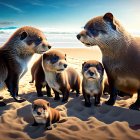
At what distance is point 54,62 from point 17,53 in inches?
33.2

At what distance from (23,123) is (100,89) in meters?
1.55

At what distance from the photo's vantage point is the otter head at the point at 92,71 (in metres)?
6.11

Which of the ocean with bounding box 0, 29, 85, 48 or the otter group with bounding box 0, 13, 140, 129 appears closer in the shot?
the otter group with bounding box 0, 13, 140, 129

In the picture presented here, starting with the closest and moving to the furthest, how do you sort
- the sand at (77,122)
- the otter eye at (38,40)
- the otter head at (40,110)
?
the sand at (77,122), the otter head at (40,110), the otter eye at (38,40)

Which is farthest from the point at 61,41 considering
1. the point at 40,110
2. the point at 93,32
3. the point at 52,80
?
the point at 40,110

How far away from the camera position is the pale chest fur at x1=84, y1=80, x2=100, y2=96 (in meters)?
6.37

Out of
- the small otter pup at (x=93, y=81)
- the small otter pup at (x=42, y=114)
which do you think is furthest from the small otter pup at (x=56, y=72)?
the small otter pup at (x=42, y=114)

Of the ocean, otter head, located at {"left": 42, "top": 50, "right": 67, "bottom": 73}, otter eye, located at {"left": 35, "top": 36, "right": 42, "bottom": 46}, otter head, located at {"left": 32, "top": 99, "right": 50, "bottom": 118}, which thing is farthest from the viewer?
the ocean

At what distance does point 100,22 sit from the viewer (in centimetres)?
634

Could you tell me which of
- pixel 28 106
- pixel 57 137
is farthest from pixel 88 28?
pixel 57 137

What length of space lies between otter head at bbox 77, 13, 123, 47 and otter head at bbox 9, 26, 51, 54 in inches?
30.9

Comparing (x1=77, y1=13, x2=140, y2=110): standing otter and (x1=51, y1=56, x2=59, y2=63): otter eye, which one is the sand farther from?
(x1=51, y1=56, x2=59, y2=63): otter eye

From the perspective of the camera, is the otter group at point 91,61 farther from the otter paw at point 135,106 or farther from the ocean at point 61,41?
the ocean at point 61,41

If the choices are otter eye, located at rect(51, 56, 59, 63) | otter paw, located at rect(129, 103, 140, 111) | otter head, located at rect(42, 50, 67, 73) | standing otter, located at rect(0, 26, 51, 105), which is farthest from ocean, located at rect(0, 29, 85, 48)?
otter paw, located at rect(129, 103, 140, 111)
